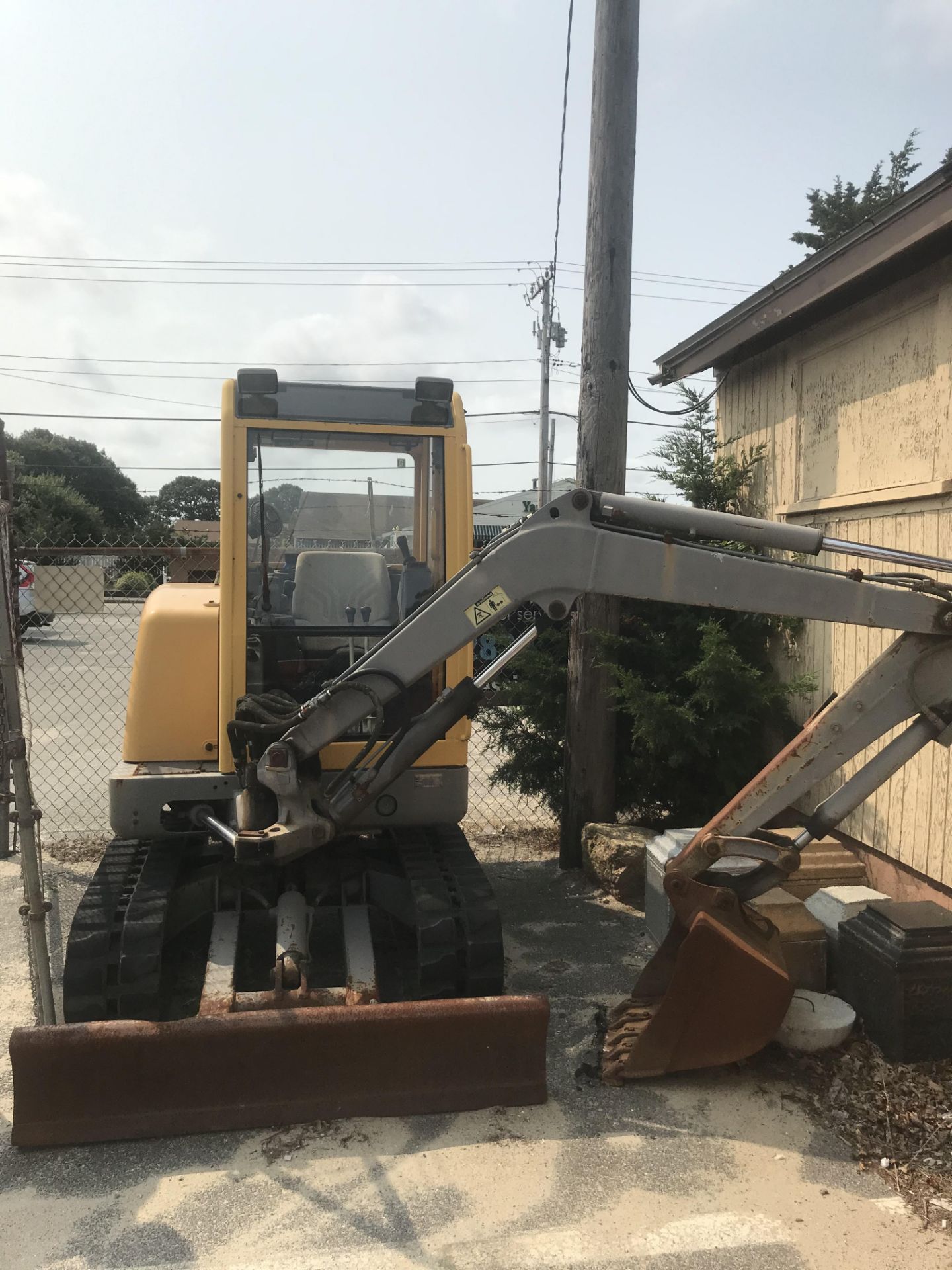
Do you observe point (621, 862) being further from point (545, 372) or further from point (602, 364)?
point (545, 372)

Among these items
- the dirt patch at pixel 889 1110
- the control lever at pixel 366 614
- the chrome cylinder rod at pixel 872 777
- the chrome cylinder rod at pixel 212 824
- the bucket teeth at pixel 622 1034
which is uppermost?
the control lever at pixel 366 614

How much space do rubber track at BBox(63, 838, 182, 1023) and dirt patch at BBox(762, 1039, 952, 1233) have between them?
2546 mm

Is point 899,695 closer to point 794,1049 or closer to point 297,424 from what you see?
point 794,1049

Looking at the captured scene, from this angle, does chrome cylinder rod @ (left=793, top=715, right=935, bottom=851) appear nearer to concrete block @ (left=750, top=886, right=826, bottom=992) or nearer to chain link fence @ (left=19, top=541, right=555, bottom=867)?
concrete block @ (left=750, top=886, right=826, bottom=992)

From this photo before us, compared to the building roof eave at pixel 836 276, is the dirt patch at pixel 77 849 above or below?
below

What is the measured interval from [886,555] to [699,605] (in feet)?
2.28

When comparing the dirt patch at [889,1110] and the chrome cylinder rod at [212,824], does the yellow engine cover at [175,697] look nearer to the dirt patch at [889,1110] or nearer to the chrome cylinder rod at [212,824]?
the chrome cylinder rod at [212,824]

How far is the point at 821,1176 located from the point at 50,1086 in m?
2.63

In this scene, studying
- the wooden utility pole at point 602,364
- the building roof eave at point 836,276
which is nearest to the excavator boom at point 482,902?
the building roof eave at point 836,276

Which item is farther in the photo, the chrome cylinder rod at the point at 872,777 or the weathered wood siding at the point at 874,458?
the weathered wood siding at the point at 874,458

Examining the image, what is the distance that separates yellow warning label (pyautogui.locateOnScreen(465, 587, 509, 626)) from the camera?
3.79m

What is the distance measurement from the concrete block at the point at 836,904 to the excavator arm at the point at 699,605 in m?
0.86

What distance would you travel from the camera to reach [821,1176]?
10.7 ft

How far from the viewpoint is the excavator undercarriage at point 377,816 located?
3490 mm
